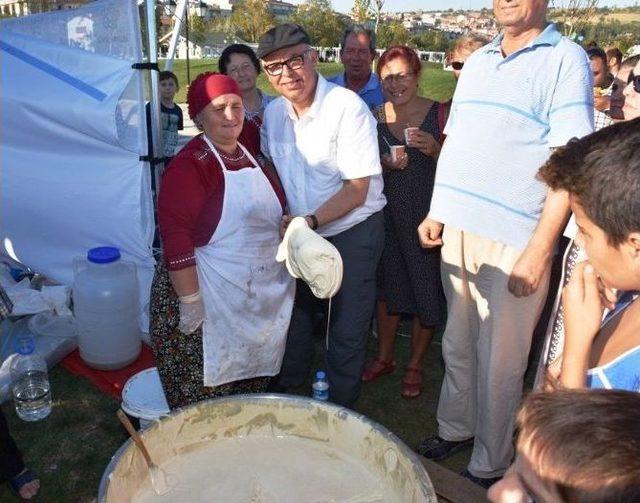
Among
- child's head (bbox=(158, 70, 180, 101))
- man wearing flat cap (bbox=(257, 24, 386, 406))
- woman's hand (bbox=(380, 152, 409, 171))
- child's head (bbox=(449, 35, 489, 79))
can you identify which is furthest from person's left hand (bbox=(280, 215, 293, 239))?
child's head (bbox=(158, 70, 180, 101))

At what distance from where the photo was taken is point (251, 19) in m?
32.4

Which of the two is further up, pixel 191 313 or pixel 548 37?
pixel 548 37

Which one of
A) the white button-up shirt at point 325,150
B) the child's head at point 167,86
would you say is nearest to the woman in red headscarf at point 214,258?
the white button-up shirt at point 325,150

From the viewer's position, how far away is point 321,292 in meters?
1.83

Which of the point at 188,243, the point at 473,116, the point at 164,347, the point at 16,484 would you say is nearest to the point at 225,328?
the point at 164,347

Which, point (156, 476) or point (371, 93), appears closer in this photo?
point (156, 476)

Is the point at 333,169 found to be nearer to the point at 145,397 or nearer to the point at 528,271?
the point at 528,271

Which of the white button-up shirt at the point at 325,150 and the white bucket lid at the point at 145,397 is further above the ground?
the white button-up shirt at the point at 325,150

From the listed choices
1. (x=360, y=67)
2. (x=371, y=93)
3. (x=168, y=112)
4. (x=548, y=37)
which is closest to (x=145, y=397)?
(x=548, y=37)

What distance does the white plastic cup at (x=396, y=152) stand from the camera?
8.61ft

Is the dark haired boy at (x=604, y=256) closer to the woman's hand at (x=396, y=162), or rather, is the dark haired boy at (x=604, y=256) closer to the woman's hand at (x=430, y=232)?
the woman's hand at (x=430, y=232)

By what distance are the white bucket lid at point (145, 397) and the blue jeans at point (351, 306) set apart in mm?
733

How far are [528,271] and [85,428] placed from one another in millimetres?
2196

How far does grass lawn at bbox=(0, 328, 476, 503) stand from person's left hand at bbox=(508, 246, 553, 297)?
3.57 feet
